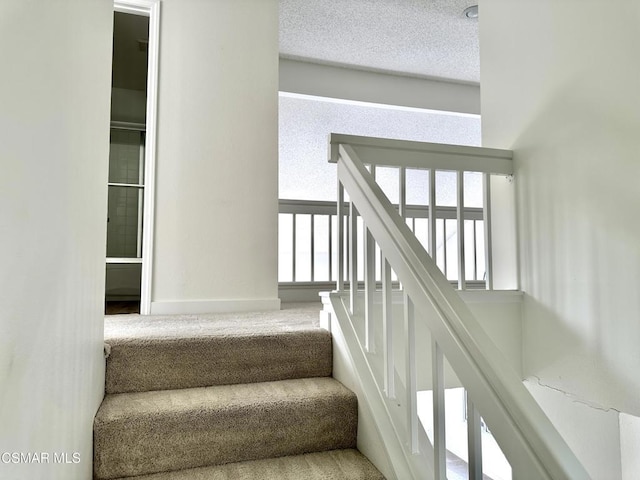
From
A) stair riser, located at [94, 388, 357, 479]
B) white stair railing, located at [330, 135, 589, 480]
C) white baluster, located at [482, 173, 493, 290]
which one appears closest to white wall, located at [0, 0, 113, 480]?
stair riser, located at [94, 388, 357, 479]

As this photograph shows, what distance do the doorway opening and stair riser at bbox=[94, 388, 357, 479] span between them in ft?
4.70

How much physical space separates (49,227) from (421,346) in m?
1.58

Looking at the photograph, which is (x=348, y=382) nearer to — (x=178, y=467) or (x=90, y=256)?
(x=178, y=467)

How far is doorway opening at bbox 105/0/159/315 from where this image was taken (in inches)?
106

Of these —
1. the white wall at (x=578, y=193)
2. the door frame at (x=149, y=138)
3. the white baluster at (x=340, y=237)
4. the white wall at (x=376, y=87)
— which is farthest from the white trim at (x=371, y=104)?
the white baluster at (x=340, y=237)

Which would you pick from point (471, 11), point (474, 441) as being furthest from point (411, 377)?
point (471, 11)

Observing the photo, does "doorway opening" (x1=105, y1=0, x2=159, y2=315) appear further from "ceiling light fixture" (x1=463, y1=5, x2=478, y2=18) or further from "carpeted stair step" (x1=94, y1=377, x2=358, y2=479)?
"ceiling light fixture" (x1=463, y1=5, x2=478, y2=18)

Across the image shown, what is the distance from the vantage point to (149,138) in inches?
106

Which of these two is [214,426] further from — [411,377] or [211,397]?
[411,377]

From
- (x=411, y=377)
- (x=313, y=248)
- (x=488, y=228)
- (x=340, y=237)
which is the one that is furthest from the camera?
(x=313, y=248)

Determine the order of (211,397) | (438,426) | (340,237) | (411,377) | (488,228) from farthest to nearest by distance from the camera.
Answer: (488,228) → (340,237) → (211,397) → (411,377) → (438,426)

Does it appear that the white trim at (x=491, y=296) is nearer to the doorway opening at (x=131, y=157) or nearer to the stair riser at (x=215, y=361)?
the stair riser at (x=215, y=361)

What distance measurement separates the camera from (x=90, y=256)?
4.01 ft

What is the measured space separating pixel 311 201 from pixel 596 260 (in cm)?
255
